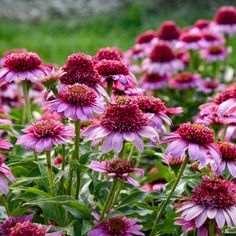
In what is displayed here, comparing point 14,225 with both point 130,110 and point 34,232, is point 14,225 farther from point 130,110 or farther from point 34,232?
point 130,110

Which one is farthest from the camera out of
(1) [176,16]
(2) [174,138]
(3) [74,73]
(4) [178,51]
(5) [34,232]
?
(1) [176,16]

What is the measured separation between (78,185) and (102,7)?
6.24 meters

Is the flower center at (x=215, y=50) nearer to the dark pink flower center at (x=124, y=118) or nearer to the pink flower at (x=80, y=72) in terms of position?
the pink flower at (x=80, y=72)

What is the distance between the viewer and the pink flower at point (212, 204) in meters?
Answer: 1.58

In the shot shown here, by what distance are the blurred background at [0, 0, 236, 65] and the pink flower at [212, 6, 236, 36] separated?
89.2 inches

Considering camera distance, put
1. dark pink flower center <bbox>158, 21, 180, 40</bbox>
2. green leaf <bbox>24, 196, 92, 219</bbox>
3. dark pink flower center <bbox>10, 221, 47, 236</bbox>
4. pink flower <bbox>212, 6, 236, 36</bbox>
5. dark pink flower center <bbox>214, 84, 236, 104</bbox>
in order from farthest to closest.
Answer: dark pink flower center <bbox>158, 21, 180, 40</bbox> < pink flower <bbox>212, 6, 236, 36</bbox> < dark pink flower center <bbox>214, 84, 236, 104</bbox> < green leaf <bbox>24, 196, 92, 219</bbox> < dark pink flower center <bbox>10, 221, 47, 236</bbox>

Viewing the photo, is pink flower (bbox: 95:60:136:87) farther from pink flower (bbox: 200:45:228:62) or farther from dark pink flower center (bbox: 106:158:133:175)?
pink flower (bbox: 200:45:228:62)

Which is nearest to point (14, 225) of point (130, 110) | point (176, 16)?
point (130, 110)

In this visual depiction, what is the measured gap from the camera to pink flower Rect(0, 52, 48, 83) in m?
1.82

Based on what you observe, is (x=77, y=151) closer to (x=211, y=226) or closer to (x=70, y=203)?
(x=70, y=203)

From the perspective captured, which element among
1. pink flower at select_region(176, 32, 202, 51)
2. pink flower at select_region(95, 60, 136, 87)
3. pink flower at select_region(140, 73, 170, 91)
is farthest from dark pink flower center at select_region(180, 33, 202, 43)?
pink flower at select_region(95, 60, 136, 87)

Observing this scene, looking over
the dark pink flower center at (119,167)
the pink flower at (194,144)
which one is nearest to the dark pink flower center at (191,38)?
the pink flower at (194,144)

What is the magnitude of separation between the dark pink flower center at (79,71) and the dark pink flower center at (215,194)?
0.44 metres

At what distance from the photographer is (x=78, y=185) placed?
1.75 m
